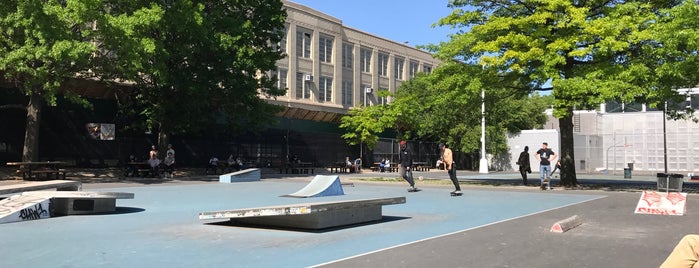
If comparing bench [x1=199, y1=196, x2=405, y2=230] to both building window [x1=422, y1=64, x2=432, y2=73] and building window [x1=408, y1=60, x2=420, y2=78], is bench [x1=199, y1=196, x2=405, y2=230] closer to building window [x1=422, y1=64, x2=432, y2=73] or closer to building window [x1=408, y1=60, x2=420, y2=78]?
building window [x1=408, y1=60, x2=420, y2=78]

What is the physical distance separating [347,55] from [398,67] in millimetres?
9361

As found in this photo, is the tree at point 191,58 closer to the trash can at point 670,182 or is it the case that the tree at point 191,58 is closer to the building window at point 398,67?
the trash can at point 670,182

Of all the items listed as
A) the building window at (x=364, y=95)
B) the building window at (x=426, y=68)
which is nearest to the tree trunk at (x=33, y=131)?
the building window at (x=364, y=95)

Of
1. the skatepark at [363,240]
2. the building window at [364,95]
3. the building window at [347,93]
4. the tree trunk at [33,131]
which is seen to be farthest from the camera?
the building window at [364,95]

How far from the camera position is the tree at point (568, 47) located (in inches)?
744

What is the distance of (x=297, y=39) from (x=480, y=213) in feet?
132

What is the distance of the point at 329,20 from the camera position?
175 ft

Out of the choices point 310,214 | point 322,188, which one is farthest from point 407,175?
point 310,214

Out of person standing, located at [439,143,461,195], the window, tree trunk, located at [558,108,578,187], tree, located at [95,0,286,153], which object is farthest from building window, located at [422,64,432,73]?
person standing, located at [439,143,461,195]

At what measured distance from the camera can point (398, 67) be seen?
64.2 m

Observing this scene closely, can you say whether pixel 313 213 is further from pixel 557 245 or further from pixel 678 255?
pixel 678 255

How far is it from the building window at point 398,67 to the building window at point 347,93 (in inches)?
313

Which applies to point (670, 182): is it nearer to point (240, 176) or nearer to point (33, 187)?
point (240, 176)

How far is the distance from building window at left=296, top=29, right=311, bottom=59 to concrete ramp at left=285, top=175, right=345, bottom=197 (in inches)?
1331
